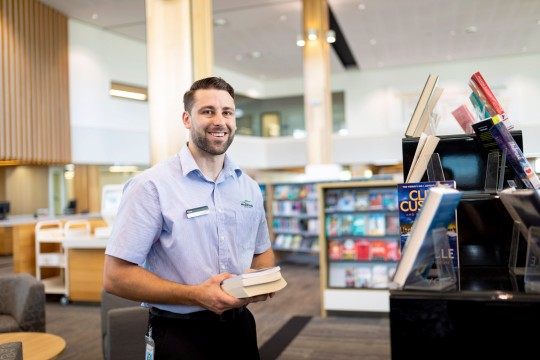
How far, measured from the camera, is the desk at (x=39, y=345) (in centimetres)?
292

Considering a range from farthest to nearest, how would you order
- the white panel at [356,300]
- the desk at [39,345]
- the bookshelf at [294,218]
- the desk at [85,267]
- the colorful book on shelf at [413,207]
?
the bookshelf at [294,218] < the desk at [85,267] < the white panel at [356,300] < the desk at [39,345] < the colorful book on shelf at [413,207]

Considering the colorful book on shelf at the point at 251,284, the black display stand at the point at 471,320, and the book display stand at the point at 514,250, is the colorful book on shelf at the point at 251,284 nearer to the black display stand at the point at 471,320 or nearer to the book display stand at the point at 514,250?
the black display stand at the point at 471,320

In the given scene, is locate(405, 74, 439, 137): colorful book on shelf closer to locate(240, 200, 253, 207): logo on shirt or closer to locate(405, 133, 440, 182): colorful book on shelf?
locate(405, 133, 440, 182): colorful book on shelf

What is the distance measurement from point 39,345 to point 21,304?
1094 mm

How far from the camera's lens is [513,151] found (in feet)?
5.55

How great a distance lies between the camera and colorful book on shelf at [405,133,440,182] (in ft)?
5.61

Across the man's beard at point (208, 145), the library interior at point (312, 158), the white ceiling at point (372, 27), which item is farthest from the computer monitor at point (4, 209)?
the man's beard at point (208, 145)

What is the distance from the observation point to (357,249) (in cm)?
595

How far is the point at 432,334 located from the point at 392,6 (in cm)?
1097

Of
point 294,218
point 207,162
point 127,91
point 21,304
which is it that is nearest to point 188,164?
point 207,162

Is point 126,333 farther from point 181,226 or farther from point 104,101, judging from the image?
point 104,101

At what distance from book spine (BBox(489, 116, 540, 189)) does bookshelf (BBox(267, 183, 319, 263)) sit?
7871mm

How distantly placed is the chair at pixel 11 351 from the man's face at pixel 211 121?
4.81 ft

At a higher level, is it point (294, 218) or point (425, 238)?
point (425, 238)
